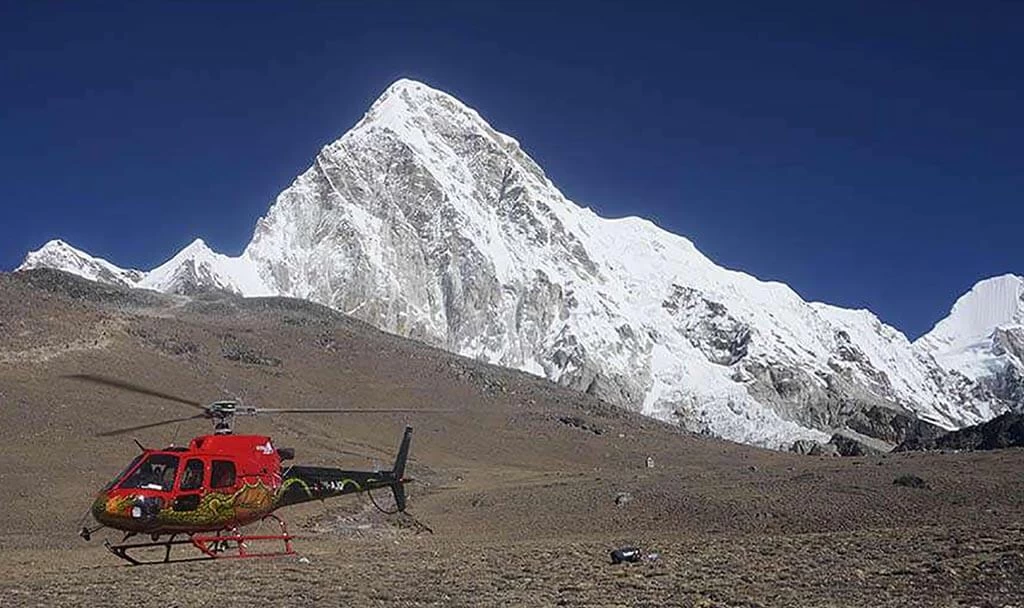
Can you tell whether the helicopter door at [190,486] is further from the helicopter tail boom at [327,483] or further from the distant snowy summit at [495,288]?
the distant snowy summit at [495,288]

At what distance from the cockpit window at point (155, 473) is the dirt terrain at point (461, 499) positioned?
1996 mm

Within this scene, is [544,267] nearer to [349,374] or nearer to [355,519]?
[349,374]

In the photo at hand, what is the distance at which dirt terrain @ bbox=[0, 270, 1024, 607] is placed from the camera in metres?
16.7

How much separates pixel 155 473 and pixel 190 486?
0.81 metres

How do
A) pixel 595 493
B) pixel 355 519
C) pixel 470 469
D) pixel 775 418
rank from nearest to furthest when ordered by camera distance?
pixel 355 519 → pixel 595 493 → pixel 470 469 → pixel 775 418

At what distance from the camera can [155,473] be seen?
20.9 metres

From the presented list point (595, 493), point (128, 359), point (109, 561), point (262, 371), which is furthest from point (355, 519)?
point (262, 371)

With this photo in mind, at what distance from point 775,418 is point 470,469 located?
99.8 metres

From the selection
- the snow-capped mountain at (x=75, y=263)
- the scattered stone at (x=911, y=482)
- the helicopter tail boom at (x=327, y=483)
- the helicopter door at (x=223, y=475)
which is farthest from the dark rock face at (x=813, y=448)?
the snow-capped mountain at (x=75, y=263)

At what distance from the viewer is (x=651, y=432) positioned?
9188 centimetres

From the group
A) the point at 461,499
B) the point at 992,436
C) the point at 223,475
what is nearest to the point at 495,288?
the point at 992,436

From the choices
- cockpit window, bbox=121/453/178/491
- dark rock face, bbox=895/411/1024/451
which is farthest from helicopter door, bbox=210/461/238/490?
dark rock face, bbox=895/411/1024/451

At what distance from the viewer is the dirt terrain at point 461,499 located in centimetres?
1667

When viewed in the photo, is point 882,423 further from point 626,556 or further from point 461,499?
point 626,556
